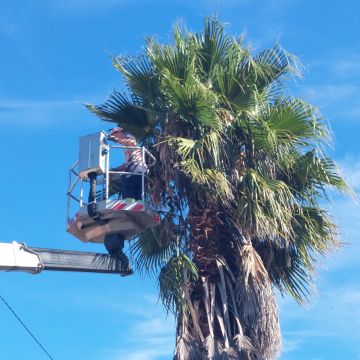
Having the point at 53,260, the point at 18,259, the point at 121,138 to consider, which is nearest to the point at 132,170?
the point at 121,138

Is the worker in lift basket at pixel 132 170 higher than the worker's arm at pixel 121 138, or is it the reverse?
the worker's arm at pixel 121 138

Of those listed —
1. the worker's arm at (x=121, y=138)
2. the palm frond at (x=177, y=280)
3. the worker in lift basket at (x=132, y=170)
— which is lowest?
the palm frond at (x=177, y=280)

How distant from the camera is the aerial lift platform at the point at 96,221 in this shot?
1520 cm

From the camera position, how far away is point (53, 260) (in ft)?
50.6

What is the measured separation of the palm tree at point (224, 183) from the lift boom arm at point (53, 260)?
0.81 meters

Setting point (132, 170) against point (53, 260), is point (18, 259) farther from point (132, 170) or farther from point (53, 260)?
point (132, 170)

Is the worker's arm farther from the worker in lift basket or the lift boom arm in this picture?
the lift boom arm

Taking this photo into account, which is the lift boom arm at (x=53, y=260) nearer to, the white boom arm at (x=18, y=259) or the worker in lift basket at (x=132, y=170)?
the white boom arm at (x=18, y=259)

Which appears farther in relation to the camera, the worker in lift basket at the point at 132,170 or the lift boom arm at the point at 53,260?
the worker in lift basket at the point at 132,170

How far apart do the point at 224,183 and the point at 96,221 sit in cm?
187

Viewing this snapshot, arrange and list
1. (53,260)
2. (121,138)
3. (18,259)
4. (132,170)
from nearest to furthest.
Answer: (18,259) < (53,260) < (132,170) < (121,138)

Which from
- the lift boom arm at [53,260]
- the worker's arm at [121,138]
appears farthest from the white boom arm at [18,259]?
the worker's arm at [121,138]

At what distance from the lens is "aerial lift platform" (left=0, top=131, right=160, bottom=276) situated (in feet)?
49.9

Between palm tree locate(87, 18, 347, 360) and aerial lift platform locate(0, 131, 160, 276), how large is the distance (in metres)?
0.70
